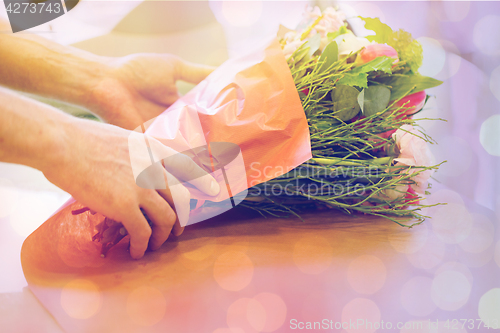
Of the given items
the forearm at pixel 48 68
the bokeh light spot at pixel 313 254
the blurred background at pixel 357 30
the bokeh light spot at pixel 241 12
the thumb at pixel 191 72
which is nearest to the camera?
the bokeh light spot at pixel 313 254

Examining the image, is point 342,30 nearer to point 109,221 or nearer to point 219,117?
point 219,117

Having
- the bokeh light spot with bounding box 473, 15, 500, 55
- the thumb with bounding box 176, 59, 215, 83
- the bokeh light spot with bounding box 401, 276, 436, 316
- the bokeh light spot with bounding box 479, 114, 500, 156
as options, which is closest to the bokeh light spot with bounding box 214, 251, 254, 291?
the bokeh light spot with bounding box 401, 276, 436, 316

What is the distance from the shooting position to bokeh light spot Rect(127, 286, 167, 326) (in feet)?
1.19

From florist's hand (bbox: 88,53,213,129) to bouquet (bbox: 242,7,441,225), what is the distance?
1.50 ft

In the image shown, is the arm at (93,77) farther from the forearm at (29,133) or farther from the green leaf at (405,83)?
the green leaf at (405,83)

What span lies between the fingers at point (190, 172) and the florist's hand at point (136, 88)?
458 millimetres

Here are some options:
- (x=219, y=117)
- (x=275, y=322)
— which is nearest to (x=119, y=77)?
(x=219, y=117)

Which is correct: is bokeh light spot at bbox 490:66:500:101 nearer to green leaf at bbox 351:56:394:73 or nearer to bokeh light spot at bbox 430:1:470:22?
bokeh light spot at bbox 430:1:470:22

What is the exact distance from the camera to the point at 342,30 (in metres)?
0.67

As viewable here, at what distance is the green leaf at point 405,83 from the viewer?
1.96 feet

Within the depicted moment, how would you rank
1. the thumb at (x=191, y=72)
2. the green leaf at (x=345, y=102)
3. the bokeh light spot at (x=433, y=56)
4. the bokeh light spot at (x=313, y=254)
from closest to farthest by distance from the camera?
the bokeh light spot at (x=313, y=254)
the green leaf at (x=345, y=102)
the thumb at (x=191, y=72)
the bokeh light spot at (x=433, y=56)

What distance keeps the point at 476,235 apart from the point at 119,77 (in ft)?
3.44

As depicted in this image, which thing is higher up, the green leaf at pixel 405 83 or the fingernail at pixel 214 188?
the green leaf at pixel 405 83

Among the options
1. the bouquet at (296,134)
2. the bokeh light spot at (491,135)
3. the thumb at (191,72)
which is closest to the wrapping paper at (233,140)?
the bouquet at (296,134)
